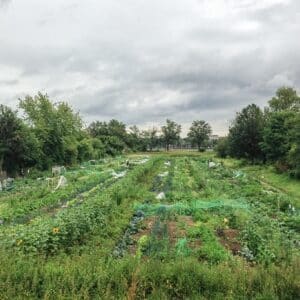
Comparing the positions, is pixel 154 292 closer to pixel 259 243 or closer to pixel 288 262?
pixel 288 262

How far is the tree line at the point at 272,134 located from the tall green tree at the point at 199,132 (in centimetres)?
4600

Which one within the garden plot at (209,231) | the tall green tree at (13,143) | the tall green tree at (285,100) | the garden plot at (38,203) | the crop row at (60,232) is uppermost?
the tall green tree at (285,100)

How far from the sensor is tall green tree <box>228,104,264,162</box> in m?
42.2

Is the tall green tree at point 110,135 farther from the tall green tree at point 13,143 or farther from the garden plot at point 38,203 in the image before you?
the garden plot at point 38,203

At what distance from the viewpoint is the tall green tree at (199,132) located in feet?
348

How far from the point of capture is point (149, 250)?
8391 millimetres

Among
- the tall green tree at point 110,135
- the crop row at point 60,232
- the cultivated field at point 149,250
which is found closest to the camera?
the cultivated field at point 149,250

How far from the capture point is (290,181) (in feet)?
82.2

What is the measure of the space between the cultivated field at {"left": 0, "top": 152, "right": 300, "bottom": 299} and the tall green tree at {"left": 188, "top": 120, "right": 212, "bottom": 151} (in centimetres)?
9034

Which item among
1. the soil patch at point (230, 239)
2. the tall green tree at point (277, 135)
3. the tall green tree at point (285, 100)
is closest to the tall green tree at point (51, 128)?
the tall green tree at point (277, 135)

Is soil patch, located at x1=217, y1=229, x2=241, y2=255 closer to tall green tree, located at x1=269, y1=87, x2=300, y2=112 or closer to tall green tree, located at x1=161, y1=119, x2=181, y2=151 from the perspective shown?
tall green tree, located at x1=269, y1=87, x2=300, y2=112

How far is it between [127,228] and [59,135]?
87.8 ft

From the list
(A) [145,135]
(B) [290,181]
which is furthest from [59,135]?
(A) [145,135]

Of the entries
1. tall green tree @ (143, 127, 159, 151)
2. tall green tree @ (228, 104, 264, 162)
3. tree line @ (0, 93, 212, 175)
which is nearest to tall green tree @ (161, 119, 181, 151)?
tall green tree @ (143, 127, 159, 151)
